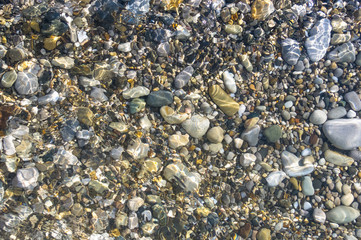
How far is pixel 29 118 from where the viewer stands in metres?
2.81

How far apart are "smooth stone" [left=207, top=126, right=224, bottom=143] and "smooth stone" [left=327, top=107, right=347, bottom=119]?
136cm

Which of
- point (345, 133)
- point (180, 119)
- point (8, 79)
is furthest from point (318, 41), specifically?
point (8, 79)

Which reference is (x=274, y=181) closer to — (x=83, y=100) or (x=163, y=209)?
(x=163, y=209)

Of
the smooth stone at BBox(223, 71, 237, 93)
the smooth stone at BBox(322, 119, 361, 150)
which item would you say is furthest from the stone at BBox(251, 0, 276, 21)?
the smooth stone at BBox(322, 119, 361, 150)

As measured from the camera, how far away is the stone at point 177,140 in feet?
10.2

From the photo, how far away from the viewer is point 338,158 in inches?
134

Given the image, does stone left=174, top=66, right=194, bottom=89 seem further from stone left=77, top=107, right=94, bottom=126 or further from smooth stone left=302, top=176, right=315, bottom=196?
smooth stone left=302, top=176, right=315, bottom=196

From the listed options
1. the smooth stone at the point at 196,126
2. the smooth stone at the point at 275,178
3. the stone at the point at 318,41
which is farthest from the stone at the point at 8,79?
the stone at the point at 318,41

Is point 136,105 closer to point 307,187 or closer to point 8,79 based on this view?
point 8,79

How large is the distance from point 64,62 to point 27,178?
116cm

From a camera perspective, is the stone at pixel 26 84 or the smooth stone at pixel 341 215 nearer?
the stone at pixel 26 84

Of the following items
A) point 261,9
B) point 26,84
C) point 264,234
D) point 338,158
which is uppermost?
point 261,9

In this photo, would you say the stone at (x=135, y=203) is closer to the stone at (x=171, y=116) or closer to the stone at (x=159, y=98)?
the stone at (x=171, y=116)

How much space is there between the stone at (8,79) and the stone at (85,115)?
0.64 meters
